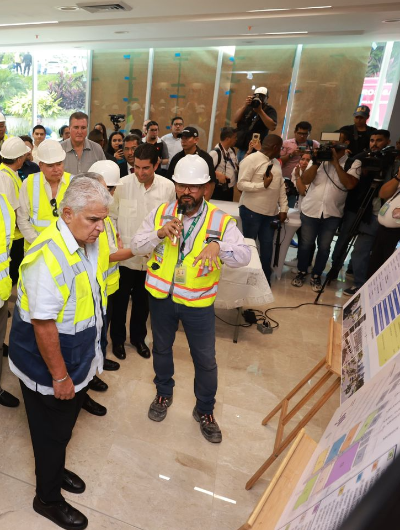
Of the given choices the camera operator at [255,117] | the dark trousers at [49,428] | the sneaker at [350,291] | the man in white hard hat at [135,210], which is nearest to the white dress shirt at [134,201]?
the man in white hard hat at [135,210]

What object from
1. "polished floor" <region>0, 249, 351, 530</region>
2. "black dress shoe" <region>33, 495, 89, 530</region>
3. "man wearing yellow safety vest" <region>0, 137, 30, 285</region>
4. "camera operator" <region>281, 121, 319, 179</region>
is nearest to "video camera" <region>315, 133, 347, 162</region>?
"camera operator" <region>281, 121, 319, 179</region>

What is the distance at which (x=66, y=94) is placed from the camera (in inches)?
371

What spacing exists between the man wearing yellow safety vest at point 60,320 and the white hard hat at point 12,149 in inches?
62.8

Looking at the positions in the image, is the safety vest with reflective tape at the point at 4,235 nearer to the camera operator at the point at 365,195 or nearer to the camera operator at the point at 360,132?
the camera operator at the point at 365,195

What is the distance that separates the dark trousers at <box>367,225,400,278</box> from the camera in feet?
12.1

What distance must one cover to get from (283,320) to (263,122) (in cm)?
269

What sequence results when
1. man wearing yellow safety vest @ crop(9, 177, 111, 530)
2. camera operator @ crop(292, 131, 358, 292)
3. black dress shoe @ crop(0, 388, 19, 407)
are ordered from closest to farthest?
1. man wearing yellow safety vest @ crop(9, 177, 111, 530)
2. black dress shoe @ crop(0, 388, 19, 407)
3. camera operator @ crop(292, 131, 358, 292)

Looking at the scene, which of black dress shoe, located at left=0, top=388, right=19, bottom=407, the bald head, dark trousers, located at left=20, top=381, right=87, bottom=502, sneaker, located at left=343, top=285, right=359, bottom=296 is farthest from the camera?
sneaker, located at left=343, top=285, right=359, bottom=296

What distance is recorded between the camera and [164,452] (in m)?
2.18

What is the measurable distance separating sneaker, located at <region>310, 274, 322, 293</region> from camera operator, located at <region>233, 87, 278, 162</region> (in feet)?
6.53

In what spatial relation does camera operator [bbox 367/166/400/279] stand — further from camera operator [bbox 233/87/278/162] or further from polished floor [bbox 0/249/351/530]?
camera operator [bbox 233/87/278/162]

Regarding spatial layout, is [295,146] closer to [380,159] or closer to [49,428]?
[380,159]

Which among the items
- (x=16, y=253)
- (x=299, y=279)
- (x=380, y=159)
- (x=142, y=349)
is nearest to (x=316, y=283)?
(x=299, y=279)

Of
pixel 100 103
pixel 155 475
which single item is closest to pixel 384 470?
pixel 155 475
